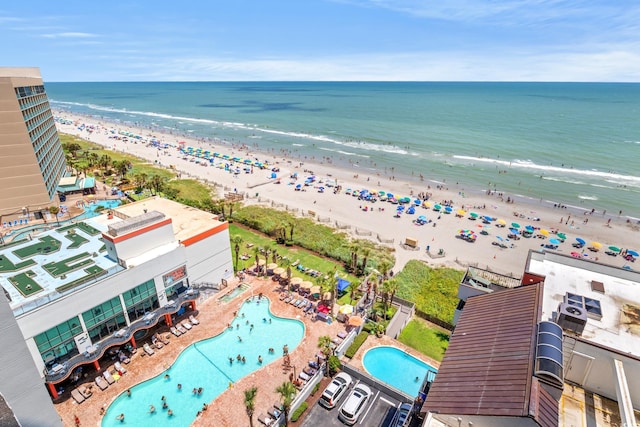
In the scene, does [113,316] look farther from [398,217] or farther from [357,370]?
[398,217]

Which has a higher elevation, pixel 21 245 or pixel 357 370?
pixel 21 245

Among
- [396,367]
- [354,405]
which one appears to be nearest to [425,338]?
[396,367]

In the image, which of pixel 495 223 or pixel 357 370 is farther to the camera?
pixel 495 223

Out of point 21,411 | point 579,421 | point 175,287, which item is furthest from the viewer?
point 175,287

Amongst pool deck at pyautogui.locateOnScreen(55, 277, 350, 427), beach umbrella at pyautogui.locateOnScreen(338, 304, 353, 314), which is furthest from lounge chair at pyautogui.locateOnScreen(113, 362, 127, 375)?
beach umbrella at pyautogui.locateOnScreen(338, 304, 353, 314)

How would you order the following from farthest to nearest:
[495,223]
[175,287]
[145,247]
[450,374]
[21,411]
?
[495,223]
[175,287]
[145,247]
[450,374]
[21,411]

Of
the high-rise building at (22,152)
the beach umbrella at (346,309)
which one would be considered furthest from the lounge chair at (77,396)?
the high-rise building at (22,152)

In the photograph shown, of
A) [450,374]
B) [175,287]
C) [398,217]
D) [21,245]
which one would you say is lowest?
[398,217]

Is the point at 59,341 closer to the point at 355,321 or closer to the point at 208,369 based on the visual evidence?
the point at 208,369

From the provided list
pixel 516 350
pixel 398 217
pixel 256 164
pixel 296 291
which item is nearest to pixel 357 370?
pixel 296 291
